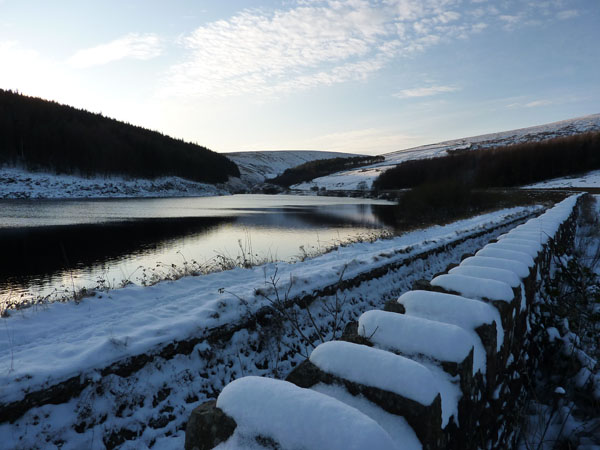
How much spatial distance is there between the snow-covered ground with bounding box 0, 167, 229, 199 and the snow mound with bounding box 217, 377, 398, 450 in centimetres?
6308

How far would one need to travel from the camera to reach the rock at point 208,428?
1624 mm

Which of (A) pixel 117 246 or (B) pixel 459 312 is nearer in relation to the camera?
(B) pixel 459 312

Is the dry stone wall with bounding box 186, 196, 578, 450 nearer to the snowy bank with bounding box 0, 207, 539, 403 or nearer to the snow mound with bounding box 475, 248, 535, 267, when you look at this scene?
the snow mound with bounding box 475, 248, 535, 267

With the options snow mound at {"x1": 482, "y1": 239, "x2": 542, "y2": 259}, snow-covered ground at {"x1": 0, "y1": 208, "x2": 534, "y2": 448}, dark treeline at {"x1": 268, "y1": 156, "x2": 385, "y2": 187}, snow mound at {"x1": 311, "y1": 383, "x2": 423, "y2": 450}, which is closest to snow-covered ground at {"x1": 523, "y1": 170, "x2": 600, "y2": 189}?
snow mound at {"x1": 482, "y1": 239, "x2": 542, "y2": 259}

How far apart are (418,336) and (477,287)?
1255 mm

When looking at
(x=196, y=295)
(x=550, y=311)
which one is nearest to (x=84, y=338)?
(x=196, y=295)

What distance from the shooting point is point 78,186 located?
191ft

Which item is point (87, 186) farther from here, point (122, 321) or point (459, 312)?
point (459, 312)

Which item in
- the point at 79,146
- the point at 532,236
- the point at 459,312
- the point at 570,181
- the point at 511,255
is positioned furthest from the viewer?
the point at 79,146

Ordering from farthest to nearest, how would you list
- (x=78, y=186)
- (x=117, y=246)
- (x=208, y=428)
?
(x=78, y=186) < (x=117, y=246) < (x=208, y=428)

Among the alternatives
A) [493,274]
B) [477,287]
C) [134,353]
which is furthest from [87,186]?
[477,287]

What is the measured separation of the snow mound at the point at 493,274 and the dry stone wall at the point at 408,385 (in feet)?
0.05

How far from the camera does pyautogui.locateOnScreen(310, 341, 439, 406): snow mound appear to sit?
5.81ft

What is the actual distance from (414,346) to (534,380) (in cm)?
321
